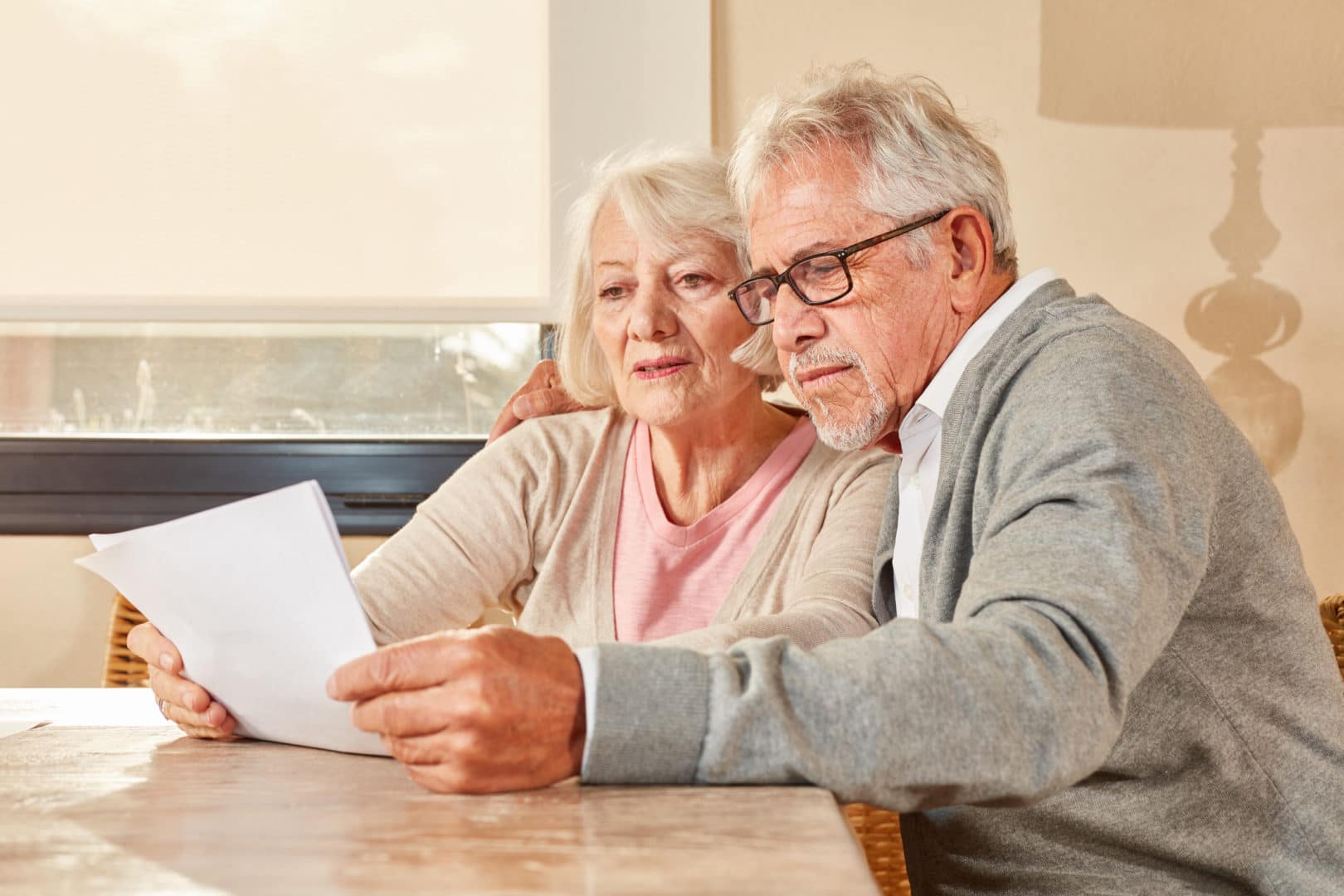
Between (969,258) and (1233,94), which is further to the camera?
(1233,94)

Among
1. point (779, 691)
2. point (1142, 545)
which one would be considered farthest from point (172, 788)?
point (1142, 545)

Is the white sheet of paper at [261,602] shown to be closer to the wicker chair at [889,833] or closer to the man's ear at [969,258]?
the man's ear at [969,258]

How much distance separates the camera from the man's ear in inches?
52.2

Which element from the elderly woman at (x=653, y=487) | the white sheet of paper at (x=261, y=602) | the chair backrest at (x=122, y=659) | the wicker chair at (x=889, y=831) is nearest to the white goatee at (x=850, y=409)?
the elderly woman at (x=653, y=487)

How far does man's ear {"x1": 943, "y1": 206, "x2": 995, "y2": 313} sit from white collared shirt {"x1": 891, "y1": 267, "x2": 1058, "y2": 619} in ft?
0.08

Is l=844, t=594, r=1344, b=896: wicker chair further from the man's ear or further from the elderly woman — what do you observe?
the man's ear

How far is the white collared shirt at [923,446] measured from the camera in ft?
4.26

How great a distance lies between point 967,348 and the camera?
1.31 m

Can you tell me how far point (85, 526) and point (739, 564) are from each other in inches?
60.2

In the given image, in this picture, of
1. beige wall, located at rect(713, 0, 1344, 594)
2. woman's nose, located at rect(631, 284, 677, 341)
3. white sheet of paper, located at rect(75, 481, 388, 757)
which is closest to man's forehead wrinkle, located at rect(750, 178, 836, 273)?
woman's nose, located at rect(631, 284, 677, 341)

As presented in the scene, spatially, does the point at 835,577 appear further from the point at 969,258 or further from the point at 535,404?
the point at 535,404

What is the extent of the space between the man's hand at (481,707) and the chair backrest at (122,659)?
1400 mm

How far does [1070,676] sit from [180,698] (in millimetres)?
774

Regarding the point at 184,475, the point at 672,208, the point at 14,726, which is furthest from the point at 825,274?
the point at 184,475
